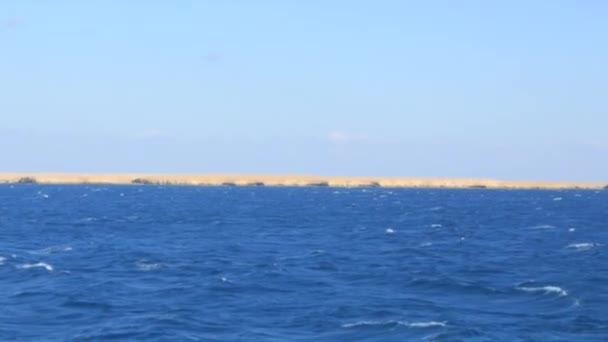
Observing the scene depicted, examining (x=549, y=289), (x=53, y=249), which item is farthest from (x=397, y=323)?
(x=53, y=249)

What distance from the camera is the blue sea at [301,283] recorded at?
100 feet

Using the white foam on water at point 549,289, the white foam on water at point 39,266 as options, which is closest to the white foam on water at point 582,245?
A: the white foam on water at point 549,289

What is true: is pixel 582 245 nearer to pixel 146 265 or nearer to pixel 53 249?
pixel 146 265

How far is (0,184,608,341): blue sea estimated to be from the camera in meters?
30.6

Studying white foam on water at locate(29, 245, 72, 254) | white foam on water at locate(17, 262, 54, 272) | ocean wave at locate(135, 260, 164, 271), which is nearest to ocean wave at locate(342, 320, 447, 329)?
ocean wave at locate(135, 260, 164, 271)

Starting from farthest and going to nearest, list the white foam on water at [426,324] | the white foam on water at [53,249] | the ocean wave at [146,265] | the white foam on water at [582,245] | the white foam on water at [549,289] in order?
the white foam on water at [582,245], the white foam on water at [53,249], the ocean wave at [146,265], the white foam on water at [549,289], the white foam on water at [426,324]

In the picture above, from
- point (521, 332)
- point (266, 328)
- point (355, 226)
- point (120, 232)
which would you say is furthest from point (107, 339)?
point (355, 226)

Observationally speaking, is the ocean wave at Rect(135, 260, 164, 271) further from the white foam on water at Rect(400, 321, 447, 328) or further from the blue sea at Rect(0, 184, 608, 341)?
the white foam on water at Rect(400, 321, 447, 328)

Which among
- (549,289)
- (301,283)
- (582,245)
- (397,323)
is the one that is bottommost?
(397,323)

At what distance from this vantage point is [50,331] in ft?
98.6

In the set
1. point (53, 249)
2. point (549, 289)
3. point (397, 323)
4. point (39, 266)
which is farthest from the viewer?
point (53, 249)

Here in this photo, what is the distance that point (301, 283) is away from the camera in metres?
41.2

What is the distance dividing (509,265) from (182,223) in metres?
38.5

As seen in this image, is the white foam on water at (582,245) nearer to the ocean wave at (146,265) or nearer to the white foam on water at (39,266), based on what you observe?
the ocean wave at (146,265)
